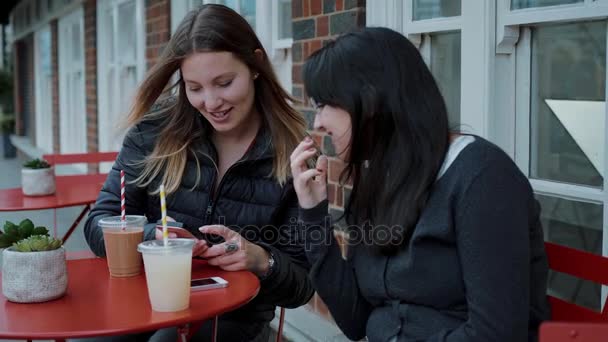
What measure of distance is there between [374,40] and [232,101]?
70 cm

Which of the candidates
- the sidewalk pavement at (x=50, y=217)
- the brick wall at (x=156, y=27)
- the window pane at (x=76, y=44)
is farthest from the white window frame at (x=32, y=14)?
the brick wall at (x=156, y=27)

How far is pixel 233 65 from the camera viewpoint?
7.09ft

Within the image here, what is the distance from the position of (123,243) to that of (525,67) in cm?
130

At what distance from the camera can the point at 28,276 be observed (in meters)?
1.67

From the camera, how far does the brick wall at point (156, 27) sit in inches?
218

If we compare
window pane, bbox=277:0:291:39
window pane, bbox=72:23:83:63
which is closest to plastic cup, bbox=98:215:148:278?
window pane, bbox=277:0:291:39

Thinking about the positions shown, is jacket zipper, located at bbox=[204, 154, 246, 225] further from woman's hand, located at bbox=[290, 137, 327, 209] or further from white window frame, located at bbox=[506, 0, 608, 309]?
white window frame, located at bbox=[506, 0, 608, 309]

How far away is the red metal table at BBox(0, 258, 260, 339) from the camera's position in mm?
1493

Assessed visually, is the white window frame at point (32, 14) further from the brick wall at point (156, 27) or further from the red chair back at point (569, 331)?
the red chair back at point (569, 331)

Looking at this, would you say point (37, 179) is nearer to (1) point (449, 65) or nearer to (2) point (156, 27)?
(1) point (449, 65)

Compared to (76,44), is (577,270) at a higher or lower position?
lower

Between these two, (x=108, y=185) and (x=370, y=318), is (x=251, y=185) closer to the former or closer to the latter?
(x=108, y=185)

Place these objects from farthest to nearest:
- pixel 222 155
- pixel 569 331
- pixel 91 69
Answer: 1. pixel 91 69
2. pixel 222 155
3. pixel 569 331

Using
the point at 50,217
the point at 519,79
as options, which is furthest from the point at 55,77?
the point at 519,79
